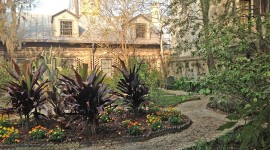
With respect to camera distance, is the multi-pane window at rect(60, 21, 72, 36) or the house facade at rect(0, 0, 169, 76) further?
the multi-pane window at rect(60, 21, 72, 36)

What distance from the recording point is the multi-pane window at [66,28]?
848 inches

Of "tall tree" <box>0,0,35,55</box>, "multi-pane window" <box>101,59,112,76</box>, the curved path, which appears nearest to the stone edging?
the curved path

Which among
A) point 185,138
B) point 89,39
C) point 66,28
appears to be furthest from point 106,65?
point 185,138

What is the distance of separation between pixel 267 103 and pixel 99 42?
1930 cm

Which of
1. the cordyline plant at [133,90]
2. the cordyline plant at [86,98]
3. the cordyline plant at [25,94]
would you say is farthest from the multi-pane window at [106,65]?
the cordyline plant at [86,98]

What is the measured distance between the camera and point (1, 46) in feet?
61.2

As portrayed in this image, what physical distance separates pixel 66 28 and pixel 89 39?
7.90 feet

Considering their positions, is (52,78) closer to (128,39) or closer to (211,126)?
(211,126)

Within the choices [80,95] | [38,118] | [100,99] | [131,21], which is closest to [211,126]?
[100,99]

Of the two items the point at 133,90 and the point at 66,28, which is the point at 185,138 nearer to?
the point at 133,90

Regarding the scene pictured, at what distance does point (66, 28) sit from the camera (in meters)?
21.7

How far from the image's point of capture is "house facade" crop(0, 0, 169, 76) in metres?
19.5

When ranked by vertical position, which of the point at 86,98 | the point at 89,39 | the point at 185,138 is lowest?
the point at 185,138

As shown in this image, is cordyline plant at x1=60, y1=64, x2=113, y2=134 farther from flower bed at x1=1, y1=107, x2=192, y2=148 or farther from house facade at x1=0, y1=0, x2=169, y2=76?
house facade at x1=0, y1=0, x2=169, y2=76
